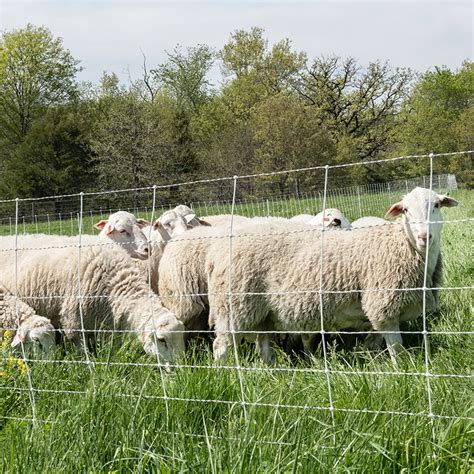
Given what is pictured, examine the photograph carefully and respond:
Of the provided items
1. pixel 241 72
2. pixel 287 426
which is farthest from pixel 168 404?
pixel 241 72

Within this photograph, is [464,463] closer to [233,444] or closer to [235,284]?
A: [233,444]

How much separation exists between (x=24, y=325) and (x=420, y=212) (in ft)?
11.0

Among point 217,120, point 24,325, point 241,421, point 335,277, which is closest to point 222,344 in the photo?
point 335,277

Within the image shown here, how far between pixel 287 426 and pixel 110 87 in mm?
51698

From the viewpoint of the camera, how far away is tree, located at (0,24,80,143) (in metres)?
44.5

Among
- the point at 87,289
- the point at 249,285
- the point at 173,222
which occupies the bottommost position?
the point at 87,289

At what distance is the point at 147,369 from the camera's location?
504 centimetres

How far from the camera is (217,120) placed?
156ft

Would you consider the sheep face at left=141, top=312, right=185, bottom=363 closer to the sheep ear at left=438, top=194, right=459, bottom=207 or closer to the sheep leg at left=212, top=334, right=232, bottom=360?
the sheep leg at left=212, top=334, right=232, bottom=360

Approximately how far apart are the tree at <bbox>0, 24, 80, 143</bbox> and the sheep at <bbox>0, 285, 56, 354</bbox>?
3909cm

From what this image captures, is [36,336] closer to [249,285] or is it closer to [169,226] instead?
[249,285]

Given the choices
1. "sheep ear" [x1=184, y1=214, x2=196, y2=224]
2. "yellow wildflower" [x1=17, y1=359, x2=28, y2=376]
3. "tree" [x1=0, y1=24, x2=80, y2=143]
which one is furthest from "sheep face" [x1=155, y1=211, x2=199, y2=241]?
"tree" [x1=0, y1=24, x2=80, y2=143]

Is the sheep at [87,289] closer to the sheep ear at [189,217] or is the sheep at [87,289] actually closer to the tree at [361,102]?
the sheep ear at [189,217]

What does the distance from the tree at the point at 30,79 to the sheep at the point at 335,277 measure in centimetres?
3957
